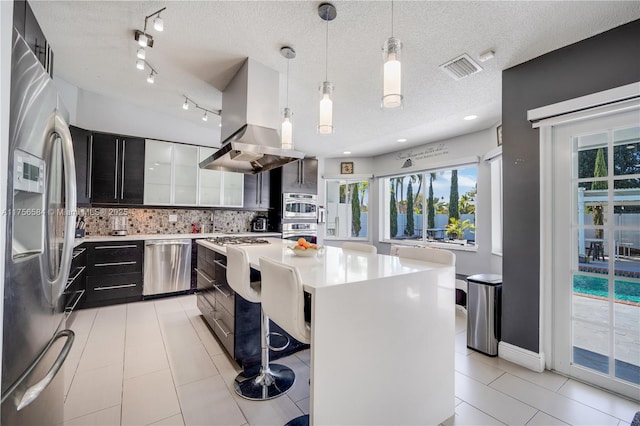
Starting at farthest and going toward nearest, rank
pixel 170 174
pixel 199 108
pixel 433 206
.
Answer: pixel 433 206, pixel 170 174, pixel 199 108

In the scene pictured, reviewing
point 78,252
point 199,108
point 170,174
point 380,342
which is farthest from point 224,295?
point 170,174

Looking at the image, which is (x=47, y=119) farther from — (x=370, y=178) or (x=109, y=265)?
(x=370, y=178)

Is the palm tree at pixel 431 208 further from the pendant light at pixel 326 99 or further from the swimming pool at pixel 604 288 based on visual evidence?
the pendant light at pixel 326 99

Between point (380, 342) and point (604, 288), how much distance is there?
6.33ft

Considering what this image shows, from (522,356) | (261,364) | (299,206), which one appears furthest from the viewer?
(299,206)

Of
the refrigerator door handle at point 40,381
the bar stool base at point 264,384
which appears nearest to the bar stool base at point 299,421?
the bar stool base at point 264,384

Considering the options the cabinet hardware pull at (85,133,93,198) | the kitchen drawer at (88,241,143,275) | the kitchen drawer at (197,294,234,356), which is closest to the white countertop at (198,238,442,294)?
the kitchen drawer at (197,294,234,356)

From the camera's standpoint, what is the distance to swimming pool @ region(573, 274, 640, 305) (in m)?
1.98

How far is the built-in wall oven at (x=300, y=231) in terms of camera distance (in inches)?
214

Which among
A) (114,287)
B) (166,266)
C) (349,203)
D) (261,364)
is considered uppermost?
(349,203)

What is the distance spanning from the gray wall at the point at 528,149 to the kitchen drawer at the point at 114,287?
174 inches

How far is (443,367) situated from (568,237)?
155cm

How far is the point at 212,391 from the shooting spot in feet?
6.55

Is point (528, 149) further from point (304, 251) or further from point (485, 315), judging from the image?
point (304, 251)
